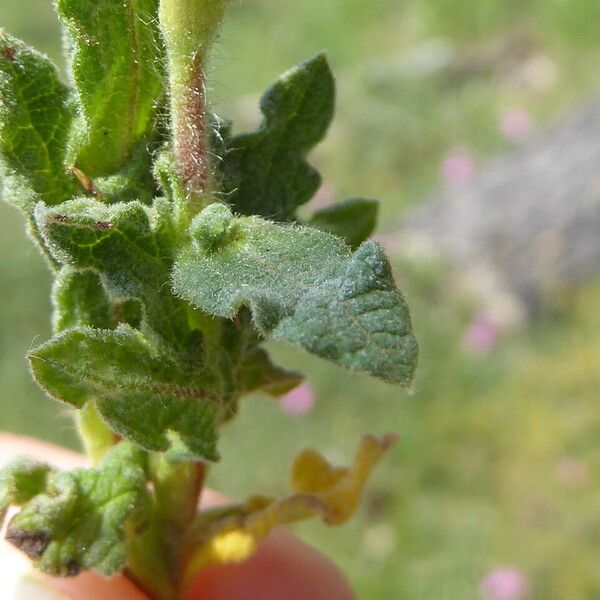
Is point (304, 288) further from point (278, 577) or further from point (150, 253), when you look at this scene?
point (278, 577)

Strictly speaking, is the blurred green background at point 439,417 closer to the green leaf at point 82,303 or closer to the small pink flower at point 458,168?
the small pink flower at point 458,168

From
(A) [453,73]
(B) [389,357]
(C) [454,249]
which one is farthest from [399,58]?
(B) [389,357]

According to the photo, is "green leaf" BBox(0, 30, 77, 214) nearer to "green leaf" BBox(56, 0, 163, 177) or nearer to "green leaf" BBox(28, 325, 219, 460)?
"green leaf" BBox(56, 0, 163, 177)

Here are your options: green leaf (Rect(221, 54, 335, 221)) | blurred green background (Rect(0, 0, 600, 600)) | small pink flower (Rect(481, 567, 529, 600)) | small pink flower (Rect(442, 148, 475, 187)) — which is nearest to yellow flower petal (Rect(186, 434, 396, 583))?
green leaf (Rect(221, 54, 335, 221))

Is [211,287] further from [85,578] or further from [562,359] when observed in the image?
[562,359]

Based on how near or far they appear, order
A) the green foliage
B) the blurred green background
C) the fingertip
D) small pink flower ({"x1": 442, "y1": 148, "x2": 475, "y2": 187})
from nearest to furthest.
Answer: the green foliage, the fingertip, the blurred green background, small pink flower ({"x1": 442, "y1": 148, "x2": 475, "y2": 187})

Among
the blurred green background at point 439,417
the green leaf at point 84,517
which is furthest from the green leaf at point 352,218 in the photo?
the blurred green background at point 439,417
